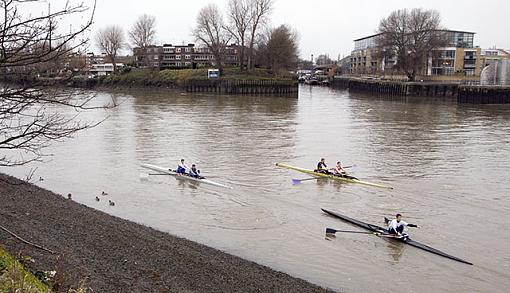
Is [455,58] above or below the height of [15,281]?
above

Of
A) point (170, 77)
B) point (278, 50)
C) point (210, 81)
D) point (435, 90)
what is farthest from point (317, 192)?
point (170, 77)

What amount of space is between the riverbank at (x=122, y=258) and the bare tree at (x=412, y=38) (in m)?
78.4

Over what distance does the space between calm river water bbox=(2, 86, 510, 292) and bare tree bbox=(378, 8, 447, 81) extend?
4766cm

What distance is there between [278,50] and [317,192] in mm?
70306

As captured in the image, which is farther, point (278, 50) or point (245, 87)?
point (278, 50)

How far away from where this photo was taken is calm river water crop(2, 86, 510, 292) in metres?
12.6

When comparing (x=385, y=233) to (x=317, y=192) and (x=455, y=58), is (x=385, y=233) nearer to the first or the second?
(x=317, y=192)

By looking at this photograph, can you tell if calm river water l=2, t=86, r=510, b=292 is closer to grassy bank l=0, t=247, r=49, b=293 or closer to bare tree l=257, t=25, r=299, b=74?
grassy bank l=0, t=247, r=49, b=293

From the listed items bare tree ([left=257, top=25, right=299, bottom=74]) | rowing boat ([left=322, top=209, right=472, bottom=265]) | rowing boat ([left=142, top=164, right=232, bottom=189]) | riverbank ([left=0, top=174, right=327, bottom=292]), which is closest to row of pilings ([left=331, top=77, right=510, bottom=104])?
bare tree ([left=257, top=25, right=299, bottom=74])

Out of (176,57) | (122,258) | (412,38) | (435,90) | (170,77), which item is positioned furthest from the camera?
(176,57)

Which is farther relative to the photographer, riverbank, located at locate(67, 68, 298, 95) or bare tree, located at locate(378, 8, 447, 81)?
bare tree, located at locate(378, 8, 447, 81)

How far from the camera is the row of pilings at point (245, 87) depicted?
7662 cm

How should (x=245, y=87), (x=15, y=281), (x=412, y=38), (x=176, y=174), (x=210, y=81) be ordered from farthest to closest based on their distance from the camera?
1. (x=412, y=38)
2. (x=210, y=81)
3. (x=245, y=87)
4. (x=176, y=174)
5. (x=15, y=281)

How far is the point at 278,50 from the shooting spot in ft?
286
